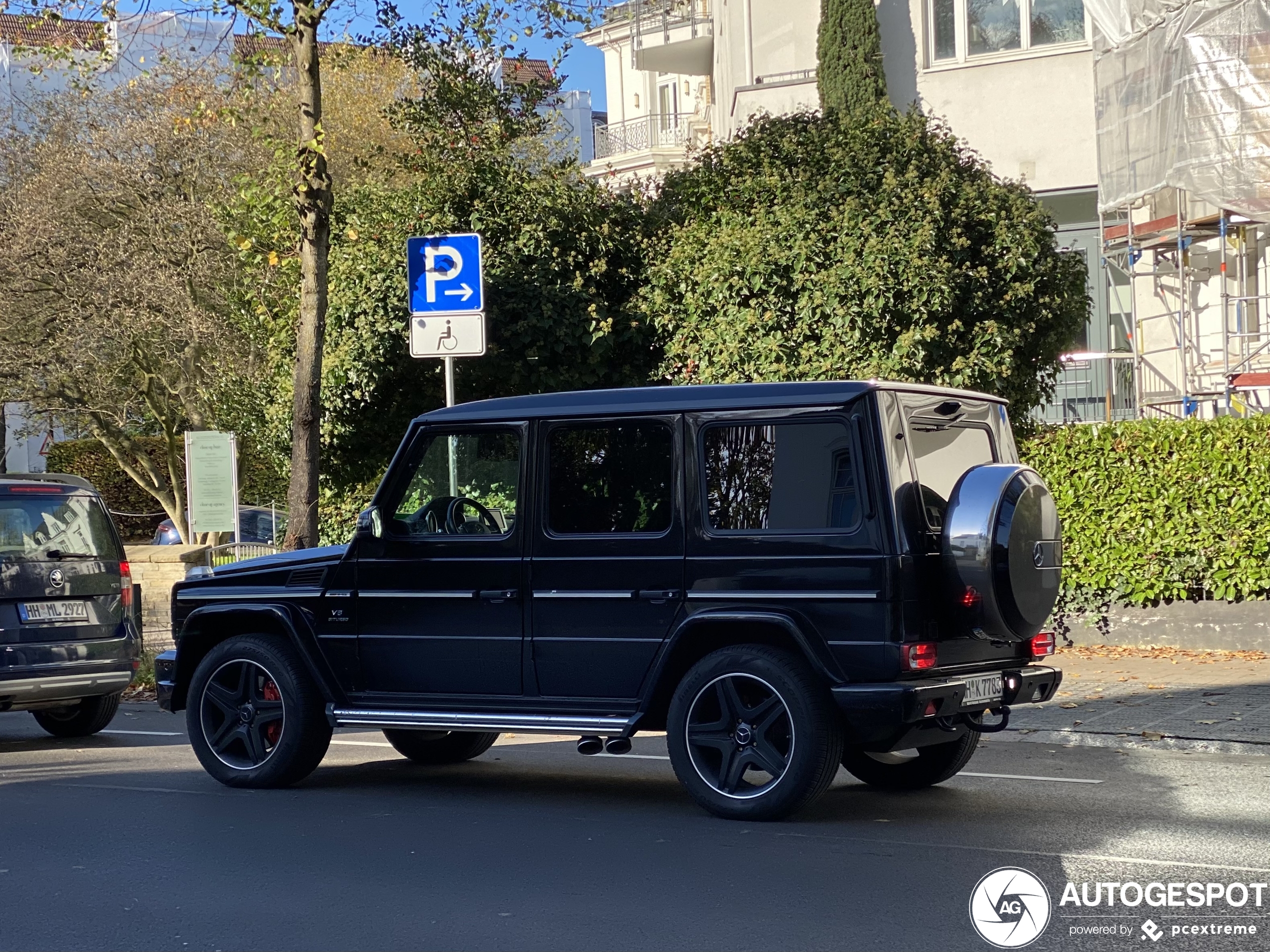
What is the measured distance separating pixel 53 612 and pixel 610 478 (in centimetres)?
506

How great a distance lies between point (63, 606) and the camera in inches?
435

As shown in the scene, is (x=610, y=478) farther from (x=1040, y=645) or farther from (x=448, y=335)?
(x=448, y=335)

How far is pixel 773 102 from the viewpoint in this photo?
29250 millimetres

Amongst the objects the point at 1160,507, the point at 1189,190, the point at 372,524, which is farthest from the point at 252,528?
the point at 372,524

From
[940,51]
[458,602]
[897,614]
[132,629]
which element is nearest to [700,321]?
[132,629]

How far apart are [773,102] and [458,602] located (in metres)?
22.7

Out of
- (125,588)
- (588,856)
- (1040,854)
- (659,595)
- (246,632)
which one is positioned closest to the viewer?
(1040,854)

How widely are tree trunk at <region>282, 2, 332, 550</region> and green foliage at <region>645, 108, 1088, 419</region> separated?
323cm

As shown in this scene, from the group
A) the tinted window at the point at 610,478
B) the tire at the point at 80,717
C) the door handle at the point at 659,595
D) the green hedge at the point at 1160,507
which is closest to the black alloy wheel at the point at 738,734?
the door handle at the point at 659,595

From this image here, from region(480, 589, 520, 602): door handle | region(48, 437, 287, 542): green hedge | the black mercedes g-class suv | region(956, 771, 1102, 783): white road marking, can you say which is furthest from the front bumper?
region(48, 437, 287, 542): green hedge

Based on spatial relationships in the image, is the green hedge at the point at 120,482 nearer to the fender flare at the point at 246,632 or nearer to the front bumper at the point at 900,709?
the fender flare at the point at 246,632

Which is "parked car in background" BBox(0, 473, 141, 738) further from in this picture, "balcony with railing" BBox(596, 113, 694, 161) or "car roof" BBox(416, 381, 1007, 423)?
"balcony with railing" BBox(596, 113, 694, 161)

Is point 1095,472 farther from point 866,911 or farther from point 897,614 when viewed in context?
point 866,911

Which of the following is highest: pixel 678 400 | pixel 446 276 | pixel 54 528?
pixel 446 276
